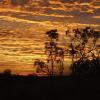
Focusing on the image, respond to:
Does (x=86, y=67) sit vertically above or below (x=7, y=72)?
above

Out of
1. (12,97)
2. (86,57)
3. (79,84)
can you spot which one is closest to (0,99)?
(12,97)

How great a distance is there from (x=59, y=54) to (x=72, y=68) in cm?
292

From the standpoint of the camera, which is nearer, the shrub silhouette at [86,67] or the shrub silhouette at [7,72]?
the shrub silhouette at [86,67]

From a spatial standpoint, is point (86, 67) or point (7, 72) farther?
point (7, 72)

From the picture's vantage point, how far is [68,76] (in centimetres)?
6519

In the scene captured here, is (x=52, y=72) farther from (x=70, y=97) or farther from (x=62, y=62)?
(x=70, y=97)

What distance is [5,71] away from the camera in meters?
82.0

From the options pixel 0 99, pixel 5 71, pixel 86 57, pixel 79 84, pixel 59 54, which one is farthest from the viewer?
pixel 5 71

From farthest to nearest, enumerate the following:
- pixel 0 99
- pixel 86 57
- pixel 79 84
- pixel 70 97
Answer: pixel 86 57, pixel 79 84, pixel 70 97, pixel 0 99

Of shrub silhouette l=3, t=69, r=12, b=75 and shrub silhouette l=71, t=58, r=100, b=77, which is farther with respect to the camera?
shrub silhouette l=3, t=69, r=12, b=75

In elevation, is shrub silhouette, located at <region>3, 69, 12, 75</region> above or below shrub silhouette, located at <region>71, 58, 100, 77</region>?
below

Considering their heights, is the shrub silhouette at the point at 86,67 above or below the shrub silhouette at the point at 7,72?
above

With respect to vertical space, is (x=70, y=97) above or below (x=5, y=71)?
above

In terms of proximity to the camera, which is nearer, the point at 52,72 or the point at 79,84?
the point at 79,84
